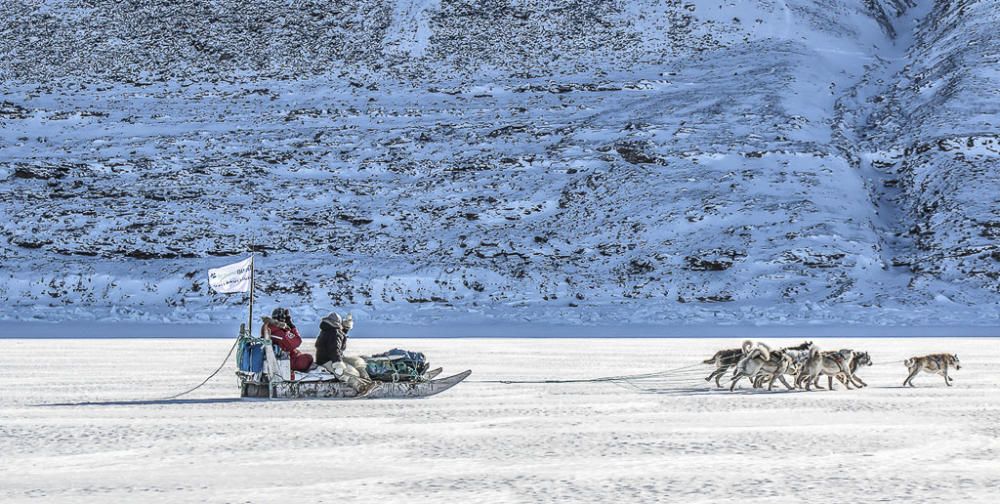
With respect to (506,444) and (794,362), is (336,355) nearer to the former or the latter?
(506,444)

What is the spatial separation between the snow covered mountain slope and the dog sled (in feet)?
71.4

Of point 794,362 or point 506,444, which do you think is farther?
point 794,362

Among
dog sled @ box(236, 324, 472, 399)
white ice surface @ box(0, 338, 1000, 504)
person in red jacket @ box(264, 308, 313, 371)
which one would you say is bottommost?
white ice surface @ box(0, 338, 1000, 504)

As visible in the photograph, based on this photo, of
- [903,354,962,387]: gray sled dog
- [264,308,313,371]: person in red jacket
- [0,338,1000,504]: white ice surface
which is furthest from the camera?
[903,354,962,387]: gray sled dog

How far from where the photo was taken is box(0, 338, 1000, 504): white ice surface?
6.59 metres

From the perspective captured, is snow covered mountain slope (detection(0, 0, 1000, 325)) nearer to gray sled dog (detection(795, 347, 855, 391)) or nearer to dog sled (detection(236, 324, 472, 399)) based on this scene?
gray sled dog (detection(795, 347, 855, 391))

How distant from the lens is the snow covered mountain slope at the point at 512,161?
37.3 m

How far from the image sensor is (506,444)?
8570 mm

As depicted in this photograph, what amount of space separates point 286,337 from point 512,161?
34115 mm

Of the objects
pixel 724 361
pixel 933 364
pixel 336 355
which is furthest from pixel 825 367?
pixel 336 355

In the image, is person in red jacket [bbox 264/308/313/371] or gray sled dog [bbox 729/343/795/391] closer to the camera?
person in red jacket [bbox 264/308/313/371]

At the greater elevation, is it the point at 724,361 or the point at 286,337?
the point at 286,337

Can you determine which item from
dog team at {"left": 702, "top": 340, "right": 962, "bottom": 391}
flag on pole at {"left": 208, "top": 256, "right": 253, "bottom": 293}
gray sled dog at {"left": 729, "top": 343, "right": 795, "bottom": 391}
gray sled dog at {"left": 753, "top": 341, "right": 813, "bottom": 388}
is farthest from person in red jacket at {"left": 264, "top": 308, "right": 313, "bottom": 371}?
gray sled dog at {"left": 753, "top": 341, "right": 813, "bottom": 388}

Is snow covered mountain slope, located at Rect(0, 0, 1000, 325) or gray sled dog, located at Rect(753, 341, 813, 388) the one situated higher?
snow covered mountain slope, located at Rect(0, 0, 1000, 325)
